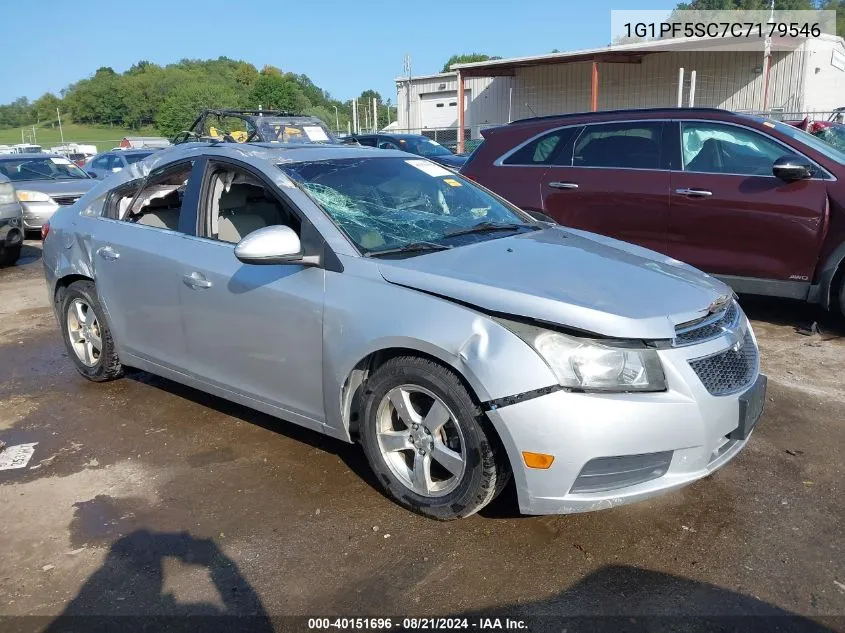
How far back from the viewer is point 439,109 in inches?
1737

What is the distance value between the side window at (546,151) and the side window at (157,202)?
345 centimetres

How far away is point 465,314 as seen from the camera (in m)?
2.86

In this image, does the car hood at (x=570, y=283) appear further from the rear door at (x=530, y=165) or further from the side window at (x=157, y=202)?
the rear door at (x=530, y=165)

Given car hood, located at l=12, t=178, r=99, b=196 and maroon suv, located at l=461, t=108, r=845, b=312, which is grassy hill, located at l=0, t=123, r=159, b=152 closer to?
car hood, located at l=12, t=178, r=99, b=196

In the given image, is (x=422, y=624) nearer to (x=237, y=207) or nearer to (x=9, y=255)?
(x=237, y=207)

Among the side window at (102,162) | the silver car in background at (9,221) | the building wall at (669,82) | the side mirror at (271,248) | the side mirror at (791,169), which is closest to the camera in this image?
the side mirror at (271,248)

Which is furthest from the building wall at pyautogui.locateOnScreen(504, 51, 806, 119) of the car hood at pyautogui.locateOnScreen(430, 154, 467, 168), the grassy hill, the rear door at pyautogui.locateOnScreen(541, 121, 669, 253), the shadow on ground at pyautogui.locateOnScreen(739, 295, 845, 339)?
the grassy hill

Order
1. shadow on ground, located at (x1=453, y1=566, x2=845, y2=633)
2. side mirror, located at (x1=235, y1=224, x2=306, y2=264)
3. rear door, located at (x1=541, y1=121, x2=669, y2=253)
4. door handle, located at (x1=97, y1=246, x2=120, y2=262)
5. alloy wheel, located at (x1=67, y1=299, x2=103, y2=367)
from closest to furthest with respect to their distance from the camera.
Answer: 1. shadow on ground, located at (x1=453, y1=566, x2=845, y2=633)
2. side mirror, located at (x1=235, y1=224, x2=306, y2=264)
3. door handle, located at (x1=97, y1=246, x2=120, y2=262)
4. alloy wheel, located at (x1=67, y1=299, x2=103, y2=367)
5. rear door, located at (x1=541, y1=121, x2=669, y2=253)

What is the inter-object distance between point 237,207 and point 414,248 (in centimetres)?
139

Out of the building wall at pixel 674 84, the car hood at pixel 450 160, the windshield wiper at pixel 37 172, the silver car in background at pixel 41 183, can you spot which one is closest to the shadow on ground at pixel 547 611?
the silver car in background at pixel 41 183

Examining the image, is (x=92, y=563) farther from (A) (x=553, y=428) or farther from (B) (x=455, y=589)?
(A) (x=553, y=428)

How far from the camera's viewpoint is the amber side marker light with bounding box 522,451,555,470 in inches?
106

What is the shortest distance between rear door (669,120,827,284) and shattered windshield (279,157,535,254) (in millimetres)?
2389

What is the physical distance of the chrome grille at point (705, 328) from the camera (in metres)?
2.84
